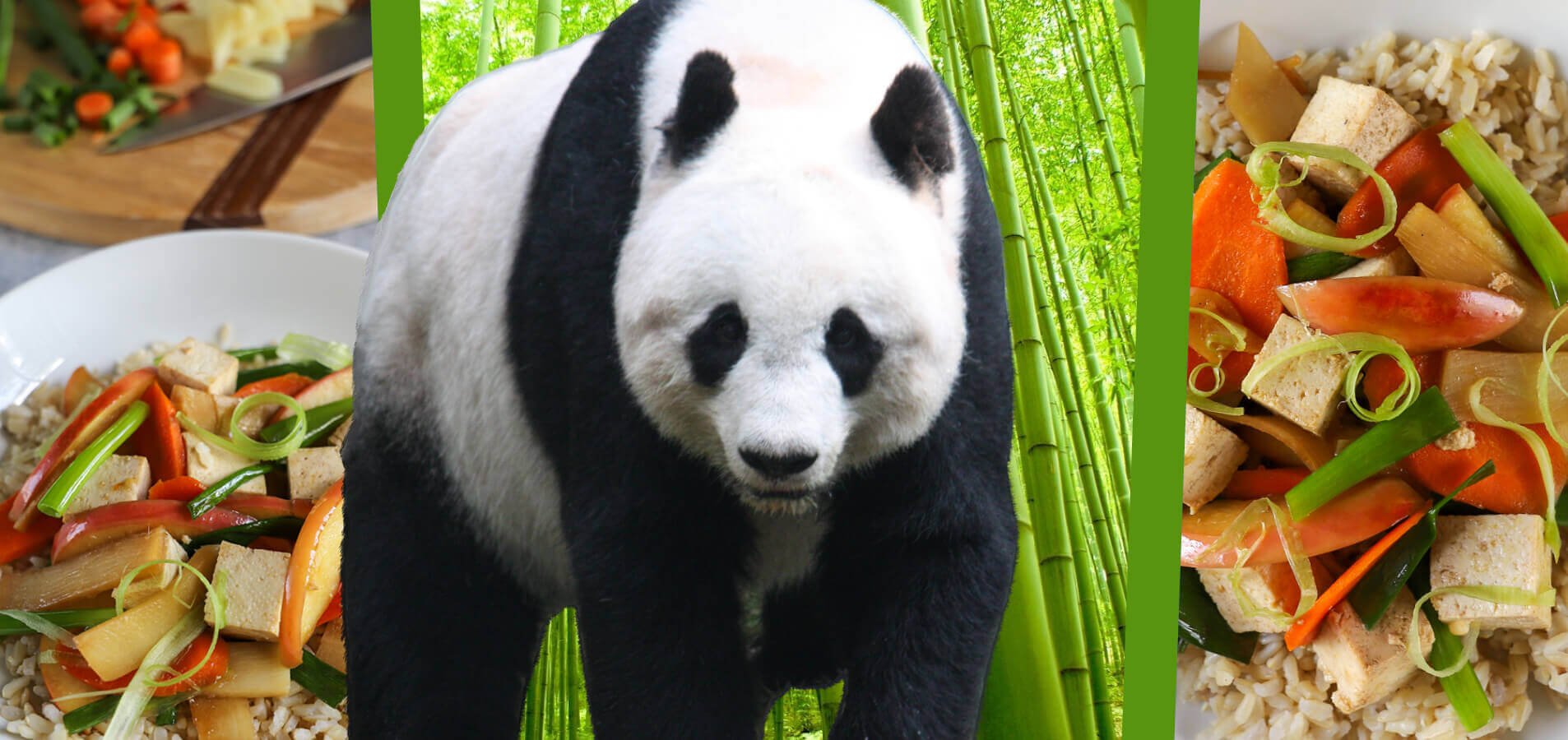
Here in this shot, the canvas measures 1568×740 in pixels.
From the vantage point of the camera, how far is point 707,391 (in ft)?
3.43

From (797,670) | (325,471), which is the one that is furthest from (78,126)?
(797,670)

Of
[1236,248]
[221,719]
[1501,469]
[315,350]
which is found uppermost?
[1236,248]

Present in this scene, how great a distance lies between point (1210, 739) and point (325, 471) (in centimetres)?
129

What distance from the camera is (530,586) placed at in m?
1.27

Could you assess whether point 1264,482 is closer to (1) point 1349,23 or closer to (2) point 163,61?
(1) point 1349,23

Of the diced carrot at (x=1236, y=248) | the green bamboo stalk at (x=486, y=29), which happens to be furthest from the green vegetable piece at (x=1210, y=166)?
the green bamboo stalk at (x=486, y=29)

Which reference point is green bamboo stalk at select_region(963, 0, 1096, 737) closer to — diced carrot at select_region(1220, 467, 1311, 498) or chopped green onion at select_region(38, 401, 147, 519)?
diced carrot at select_region(1220, 467, 1311, 498)

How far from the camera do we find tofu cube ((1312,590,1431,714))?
1394 millimetres

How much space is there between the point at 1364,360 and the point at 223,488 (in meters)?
1.55

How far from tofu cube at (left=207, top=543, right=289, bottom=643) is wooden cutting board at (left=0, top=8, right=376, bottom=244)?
526 mm

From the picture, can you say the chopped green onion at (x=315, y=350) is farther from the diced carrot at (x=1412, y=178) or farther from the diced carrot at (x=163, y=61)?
the diced carrot at (x=1412, y=178)

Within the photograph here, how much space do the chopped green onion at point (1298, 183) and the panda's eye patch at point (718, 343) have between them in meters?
0.79

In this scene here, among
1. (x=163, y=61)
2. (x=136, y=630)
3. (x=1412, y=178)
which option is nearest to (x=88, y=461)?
(x=136, y=630)

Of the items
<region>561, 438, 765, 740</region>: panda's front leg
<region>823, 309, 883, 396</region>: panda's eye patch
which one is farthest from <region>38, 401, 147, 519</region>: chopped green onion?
<region>823, 309, 883, 396</region>: panda's eye patch
